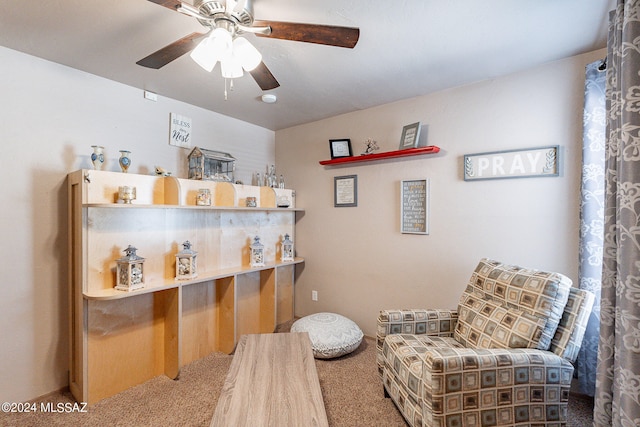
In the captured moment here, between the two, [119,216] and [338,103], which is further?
[338,103]

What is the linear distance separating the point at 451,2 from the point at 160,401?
120 inches

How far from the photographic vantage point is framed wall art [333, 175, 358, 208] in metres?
3.08

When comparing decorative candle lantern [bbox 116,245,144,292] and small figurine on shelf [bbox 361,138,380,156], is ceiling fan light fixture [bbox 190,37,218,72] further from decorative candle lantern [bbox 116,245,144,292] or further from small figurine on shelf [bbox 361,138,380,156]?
small figurine on shelf [bbox 361,138,380,156]

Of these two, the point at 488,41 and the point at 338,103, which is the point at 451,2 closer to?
the point at 488,41

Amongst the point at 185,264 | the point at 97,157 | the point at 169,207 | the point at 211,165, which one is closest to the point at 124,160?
the point at 97,157

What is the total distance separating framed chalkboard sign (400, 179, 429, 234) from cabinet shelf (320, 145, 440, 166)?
0.86ft

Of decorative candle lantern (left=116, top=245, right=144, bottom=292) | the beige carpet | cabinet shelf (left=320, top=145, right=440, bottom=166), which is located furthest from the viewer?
cabinet shelf (left=320, top=145, right=440, bottom=166)

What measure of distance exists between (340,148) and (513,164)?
1.58m

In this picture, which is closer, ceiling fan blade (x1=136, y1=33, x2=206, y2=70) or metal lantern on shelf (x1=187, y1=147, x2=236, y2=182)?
ceiling fan blade (x1=136, y1=33, x2=206, y2=70)

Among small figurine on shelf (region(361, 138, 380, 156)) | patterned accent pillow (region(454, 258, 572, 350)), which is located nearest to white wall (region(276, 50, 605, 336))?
small figurine on shelf (region(361, 138, 380, 156))

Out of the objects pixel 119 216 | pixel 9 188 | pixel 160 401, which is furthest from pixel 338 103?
pixel 160 401

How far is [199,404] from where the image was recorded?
1.99m

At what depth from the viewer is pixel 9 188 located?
1.90 metres

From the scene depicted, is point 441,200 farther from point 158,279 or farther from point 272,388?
point 158,279
